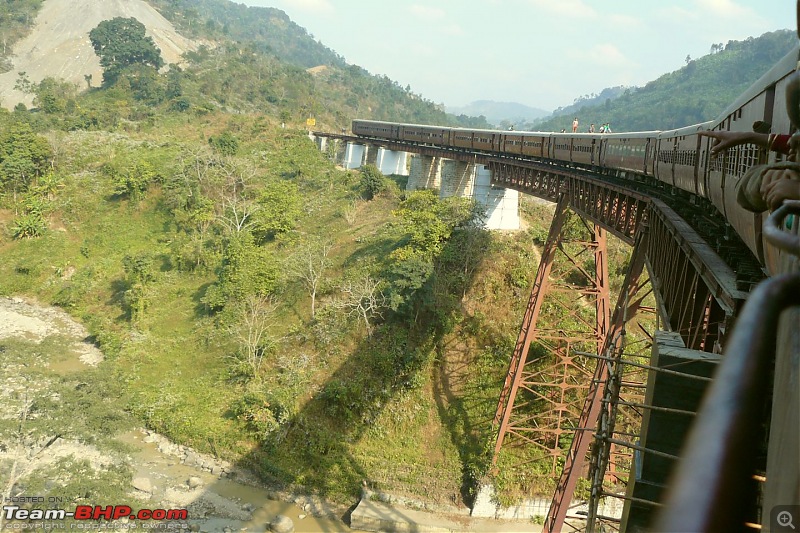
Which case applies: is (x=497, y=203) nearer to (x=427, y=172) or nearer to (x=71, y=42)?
(x=427, y=172)

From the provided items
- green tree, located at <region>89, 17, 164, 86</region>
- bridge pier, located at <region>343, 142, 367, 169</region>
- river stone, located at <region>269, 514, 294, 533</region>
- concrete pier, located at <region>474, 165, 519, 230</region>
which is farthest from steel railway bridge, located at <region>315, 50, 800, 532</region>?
green tree, located at <region>89, 17, 164, 86</region>

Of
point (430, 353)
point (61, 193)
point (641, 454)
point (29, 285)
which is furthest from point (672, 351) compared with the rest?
point (61, 193)

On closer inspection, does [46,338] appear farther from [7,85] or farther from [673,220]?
[7,85]

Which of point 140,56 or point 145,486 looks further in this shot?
point 140,56

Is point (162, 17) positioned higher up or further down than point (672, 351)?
higher up

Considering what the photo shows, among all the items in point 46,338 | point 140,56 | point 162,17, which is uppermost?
point 162,17

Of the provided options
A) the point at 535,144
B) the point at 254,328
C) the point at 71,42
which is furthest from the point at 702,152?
the point at 71,42

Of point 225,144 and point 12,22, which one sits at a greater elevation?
point 12,22

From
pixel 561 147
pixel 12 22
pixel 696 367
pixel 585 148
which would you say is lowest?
pixel 696 367
